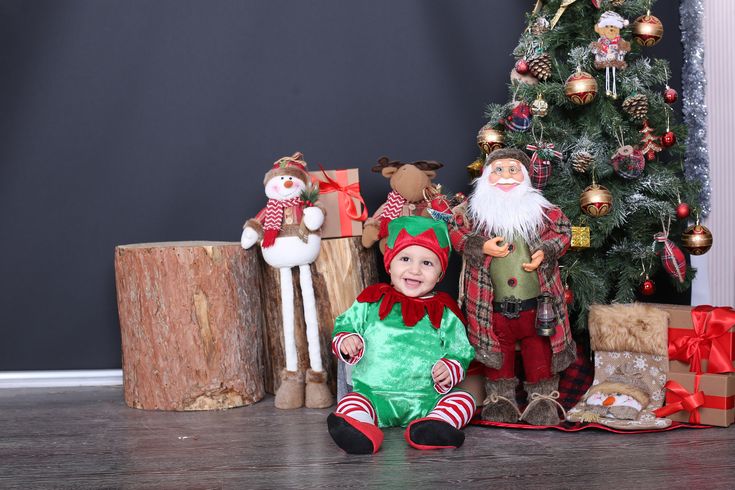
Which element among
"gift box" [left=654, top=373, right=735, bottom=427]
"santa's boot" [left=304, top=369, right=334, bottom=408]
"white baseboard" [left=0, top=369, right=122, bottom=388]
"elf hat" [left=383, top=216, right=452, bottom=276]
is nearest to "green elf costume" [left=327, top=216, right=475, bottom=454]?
"elf hat" [left=383, top=216, right=452, bottom=276]

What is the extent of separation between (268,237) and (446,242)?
70cm

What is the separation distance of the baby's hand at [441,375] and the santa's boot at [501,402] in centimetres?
25

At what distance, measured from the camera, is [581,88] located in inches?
114

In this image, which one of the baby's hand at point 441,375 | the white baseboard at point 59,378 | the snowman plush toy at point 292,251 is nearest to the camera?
the baby's hand at point 441,375

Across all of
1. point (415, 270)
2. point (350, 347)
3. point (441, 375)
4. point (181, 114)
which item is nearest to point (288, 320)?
point (350, 347)

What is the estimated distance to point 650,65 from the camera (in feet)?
10.3

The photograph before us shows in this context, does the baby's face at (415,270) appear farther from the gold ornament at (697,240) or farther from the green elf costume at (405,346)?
the gold ornament at (697,240)

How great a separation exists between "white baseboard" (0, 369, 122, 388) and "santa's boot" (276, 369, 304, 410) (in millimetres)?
922

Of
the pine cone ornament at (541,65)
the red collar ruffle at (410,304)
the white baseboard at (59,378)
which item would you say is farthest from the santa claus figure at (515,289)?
the white baseboard at (59,378)

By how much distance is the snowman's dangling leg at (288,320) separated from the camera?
302 cm

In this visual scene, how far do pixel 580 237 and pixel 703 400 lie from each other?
2.35 feet

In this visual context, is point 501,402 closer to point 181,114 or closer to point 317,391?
point 317,391

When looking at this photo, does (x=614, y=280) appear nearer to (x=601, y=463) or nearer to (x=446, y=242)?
(x=446, y=242)

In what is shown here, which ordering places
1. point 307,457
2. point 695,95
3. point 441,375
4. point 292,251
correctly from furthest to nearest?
point 695,95 < point 292,251 < point 441,375 < point 307,457
